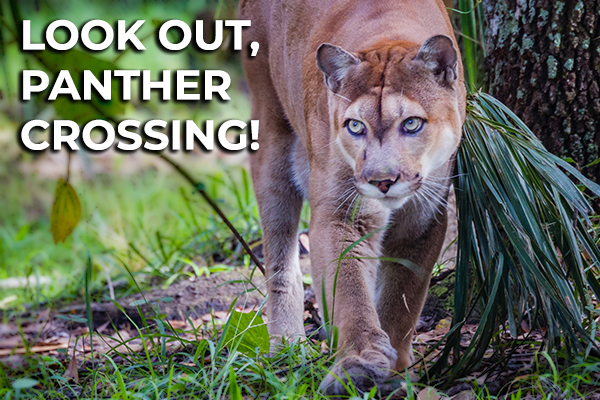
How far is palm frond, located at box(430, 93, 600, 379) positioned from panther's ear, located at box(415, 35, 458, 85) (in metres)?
0.40

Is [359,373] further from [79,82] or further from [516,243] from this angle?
[79,82]

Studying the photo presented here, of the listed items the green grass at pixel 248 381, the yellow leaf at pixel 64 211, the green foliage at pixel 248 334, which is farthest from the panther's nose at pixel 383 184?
the yellow leaf at pixel 64 211

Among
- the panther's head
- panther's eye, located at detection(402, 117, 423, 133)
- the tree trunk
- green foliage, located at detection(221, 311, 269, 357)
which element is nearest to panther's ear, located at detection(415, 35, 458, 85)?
the panther's head

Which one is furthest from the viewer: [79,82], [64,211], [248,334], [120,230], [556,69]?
[120,230]

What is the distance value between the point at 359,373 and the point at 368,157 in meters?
0.64

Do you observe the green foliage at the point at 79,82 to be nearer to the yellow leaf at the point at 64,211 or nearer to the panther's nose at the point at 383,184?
the yellow leaf at the point at 64,211

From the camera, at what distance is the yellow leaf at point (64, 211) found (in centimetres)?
193

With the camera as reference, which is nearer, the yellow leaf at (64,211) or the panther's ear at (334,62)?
the yellow leaf at (64,211)

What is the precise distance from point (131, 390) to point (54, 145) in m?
1.01

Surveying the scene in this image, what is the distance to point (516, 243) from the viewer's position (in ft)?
7.13

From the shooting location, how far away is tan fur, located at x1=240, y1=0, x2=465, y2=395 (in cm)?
208

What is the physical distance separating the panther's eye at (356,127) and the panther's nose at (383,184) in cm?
19

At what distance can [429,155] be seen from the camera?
84.3 inches

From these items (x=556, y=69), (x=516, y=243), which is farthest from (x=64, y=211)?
(x=556, y=69)
